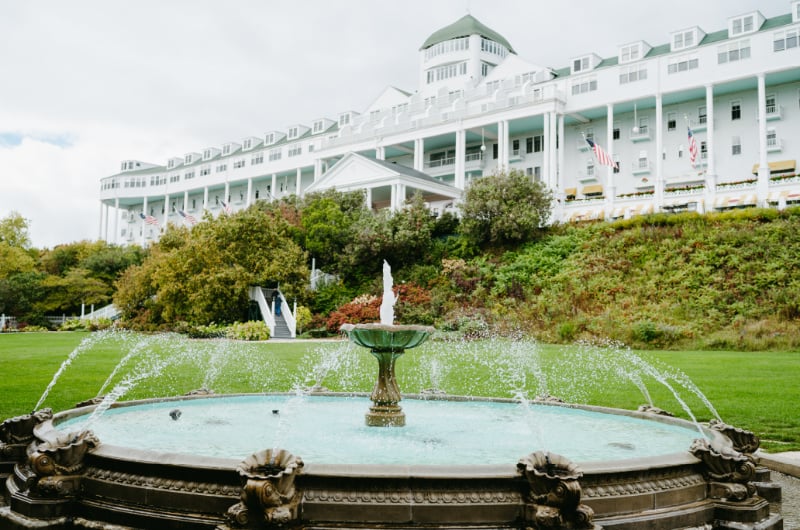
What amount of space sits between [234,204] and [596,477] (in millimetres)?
80659

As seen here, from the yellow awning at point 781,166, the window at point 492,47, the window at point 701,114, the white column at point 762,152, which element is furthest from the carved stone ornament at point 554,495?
the window at point 492,47

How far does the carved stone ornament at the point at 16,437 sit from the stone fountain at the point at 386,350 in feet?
12.9

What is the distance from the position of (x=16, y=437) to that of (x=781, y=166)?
47.1 metres

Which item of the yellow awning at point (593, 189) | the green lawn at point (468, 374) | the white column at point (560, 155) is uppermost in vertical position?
the white column at point (560, 155)

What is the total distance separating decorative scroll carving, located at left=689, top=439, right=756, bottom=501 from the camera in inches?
222

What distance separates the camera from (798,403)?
13109 mm

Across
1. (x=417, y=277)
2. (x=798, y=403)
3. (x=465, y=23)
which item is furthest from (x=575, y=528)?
(x=465, y=23)

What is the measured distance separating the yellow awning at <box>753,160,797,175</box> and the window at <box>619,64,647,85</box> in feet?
32.6

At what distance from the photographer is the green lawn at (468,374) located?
13.0 meters

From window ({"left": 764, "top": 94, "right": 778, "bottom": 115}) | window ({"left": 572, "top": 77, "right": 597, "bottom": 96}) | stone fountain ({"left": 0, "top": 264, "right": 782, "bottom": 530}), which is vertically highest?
window ({"left": 572, "top": 77, "right": 597, "bottom": 96})

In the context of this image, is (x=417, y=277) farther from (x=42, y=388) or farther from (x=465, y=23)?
(x=465, y=23)

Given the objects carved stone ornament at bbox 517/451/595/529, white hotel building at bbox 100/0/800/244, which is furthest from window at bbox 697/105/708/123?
carved stone ornament at bbox 517/451/595/529

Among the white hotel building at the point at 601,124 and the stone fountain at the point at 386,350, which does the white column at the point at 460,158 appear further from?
the stone fountain at the point at 386,350

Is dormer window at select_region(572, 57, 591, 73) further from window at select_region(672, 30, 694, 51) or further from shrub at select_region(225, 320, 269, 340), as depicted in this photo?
shrub at select_region(225, 320, 269, 340)
